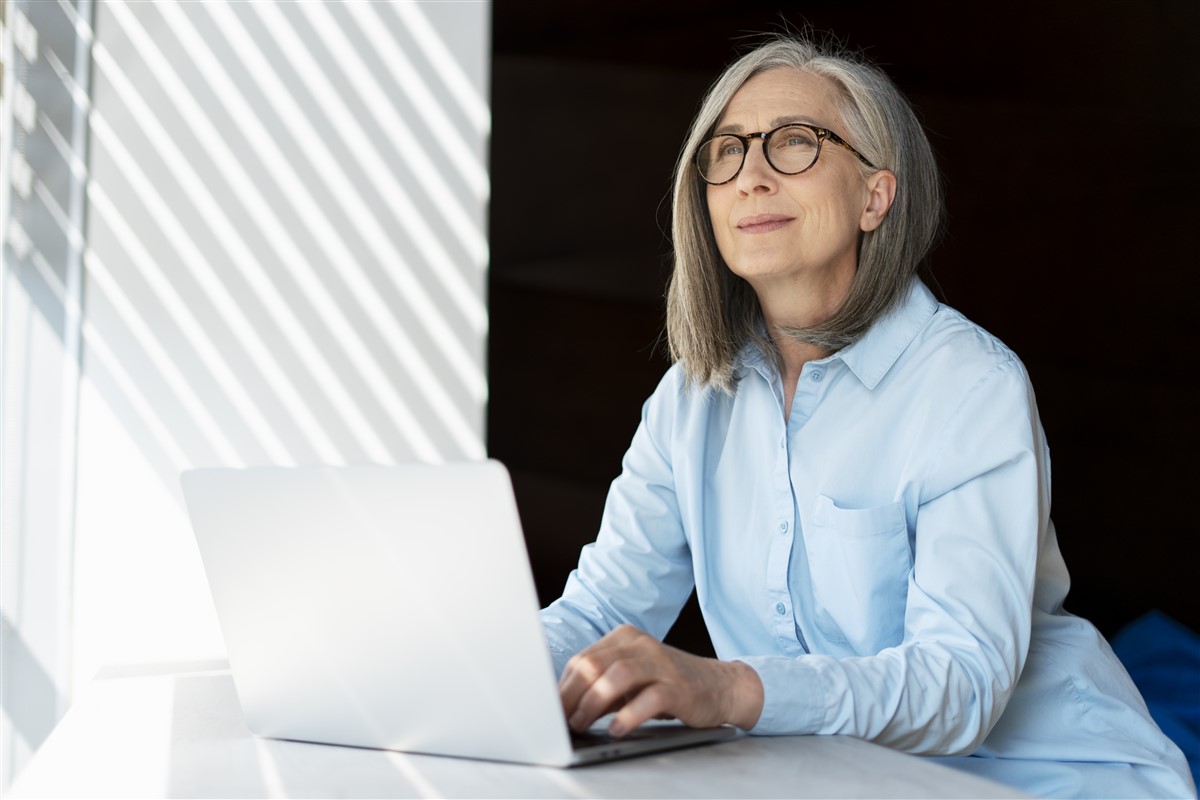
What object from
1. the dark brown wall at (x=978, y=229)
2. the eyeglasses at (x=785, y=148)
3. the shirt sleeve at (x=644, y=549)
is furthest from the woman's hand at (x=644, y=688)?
the dark brown wall at (x=978, y=229)

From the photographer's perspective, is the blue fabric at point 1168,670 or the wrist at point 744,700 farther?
the blue fabric at point 1168,670

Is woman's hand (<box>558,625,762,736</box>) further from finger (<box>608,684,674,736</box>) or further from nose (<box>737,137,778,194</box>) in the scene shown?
nose (<box>737,137,778,194</box>)

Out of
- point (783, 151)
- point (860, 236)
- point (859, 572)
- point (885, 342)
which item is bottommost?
point (859, 572)

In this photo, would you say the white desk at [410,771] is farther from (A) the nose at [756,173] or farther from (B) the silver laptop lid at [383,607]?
(A) the nose at [756,173]

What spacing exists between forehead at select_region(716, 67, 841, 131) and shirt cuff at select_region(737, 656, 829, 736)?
88 cm

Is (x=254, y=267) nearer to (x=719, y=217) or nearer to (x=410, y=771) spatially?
(x=719, y=217)

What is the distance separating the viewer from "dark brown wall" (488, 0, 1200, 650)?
240 cm

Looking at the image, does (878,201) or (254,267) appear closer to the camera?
(878,201)

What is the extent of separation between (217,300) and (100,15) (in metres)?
0.69

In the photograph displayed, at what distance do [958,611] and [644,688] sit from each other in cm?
43

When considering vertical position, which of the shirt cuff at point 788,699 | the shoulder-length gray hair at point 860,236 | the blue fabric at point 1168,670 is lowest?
the blue fabric at point 1168,670

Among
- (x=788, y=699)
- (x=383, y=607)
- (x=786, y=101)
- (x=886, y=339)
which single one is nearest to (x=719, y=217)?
(x=786, y=101)

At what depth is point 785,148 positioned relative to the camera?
1.74 m

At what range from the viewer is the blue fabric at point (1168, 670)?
6.35ft
